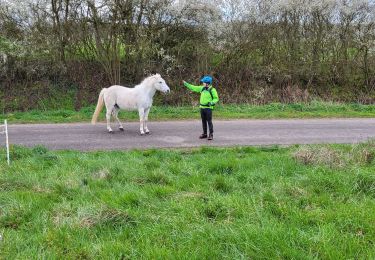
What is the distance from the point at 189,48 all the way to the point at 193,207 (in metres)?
17.1

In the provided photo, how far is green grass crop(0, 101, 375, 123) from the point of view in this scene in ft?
50.5

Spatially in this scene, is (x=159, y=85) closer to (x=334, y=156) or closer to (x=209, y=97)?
(x=209, y=97)

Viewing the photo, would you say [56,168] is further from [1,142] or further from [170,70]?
[170,70]

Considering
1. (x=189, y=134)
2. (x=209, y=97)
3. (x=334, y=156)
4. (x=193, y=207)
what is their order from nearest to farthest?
(x=193, y=207) → (x=334, y=156) → (x=209, y=97) → (x=189, y=134)

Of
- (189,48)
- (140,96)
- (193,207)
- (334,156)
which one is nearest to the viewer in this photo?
(193,207)

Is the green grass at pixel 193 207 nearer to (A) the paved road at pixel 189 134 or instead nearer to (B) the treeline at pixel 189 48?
(A) the paved road at pixel 189 134

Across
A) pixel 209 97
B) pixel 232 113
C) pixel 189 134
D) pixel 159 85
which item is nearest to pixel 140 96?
pixel 159 85

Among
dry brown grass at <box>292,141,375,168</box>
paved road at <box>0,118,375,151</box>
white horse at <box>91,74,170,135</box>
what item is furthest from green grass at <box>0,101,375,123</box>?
dry brown grass at <box>292,141,375,168</box>

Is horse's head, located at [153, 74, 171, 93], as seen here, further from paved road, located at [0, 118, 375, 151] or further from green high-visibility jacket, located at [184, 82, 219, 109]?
green high-visibility jacket, located at [184, 82, 219, 109]

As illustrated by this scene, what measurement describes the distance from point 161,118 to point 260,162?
811 cm

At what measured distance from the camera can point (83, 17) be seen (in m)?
19.9

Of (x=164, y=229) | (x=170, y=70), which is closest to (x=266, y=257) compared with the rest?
(x=164, y=229)

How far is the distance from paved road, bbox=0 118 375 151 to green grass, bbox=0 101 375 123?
1.02 m

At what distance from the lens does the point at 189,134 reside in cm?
1203
